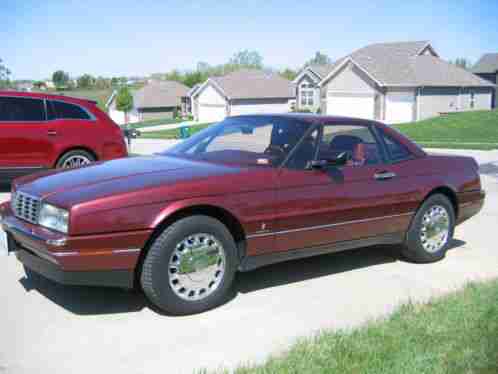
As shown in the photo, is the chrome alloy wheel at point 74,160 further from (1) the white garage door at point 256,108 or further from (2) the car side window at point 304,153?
(1) the white garage door at point 256,108

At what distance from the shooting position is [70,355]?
384cm

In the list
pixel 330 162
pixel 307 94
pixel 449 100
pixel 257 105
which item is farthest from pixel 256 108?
pixel 330 162

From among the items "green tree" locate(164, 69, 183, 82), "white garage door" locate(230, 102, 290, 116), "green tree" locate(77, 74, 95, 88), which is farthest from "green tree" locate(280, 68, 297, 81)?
"green tree" locate(77, 74, 95, 88)

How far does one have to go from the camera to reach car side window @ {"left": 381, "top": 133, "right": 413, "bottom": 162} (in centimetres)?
Result: 598

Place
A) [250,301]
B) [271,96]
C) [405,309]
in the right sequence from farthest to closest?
[271,96]
[250,301]
[405,309]

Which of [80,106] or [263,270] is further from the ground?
[80,106]

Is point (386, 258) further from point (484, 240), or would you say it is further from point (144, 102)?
point (144, 102)

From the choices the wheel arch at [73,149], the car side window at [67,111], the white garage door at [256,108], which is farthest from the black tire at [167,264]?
the white garage door at [256,108]

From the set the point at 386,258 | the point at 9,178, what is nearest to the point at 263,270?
the point at 386,258

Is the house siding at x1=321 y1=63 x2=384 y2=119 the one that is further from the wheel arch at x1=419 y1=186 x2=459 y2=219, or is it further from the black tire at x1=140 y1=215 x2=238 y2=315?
the black tire at x1=140 y1=215 x2=238 y2=315

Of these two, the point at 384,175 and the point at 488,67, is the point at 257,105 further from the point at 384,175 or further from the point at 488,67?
the point at 384,175

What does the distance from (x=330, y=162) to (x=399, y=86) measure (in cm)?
4080

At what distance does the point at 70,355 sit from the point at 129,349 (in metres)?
0.38

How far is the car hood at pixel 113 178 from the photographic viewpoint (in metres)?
4.27
